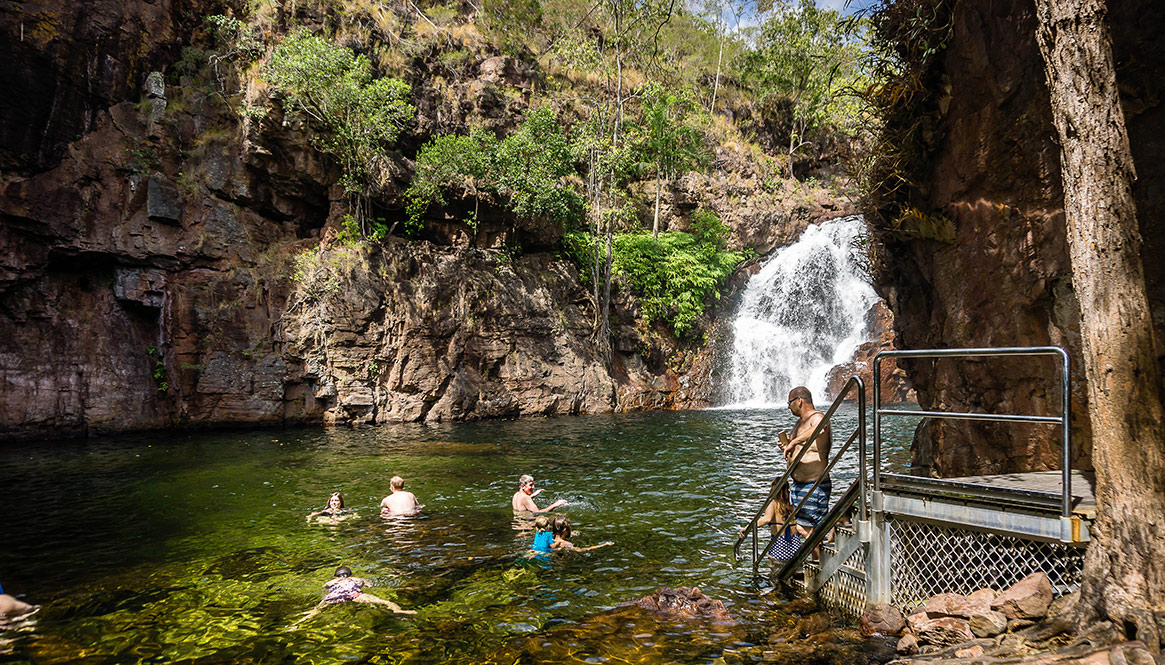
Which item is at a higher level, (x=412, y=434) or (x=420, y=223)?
(x=420, y=223)

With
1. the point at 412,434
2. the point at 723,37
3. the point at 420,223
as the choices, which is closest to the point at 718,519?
the point at 412,434

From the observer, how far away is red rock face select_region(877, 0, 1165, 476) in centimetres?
595

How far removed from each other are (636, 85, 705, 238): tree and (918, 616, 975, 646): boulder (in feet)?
102

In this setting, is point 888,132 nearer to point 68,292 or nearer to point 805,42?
point 68,292

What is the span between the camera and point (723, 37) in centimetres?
4850

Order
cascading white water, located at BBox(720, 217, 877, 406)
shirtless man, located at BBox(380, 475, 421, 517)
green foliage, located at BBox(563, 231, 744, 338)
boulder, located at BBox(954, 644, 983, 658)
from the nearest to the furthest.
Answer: boulder, located at BBox(954, 644, 983, 658) → shirtless man, located at BBox(380, 475, 421, 517) → cascading white water, located at BBox(720, 217, 877, 406) → green foliage, located at BBox(563, 231, 744, 338)

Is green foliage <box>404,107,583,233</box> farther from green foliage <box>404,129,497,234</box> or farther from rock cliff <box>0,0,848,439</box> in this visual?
rock cliff <box>0,0,848,439</box>

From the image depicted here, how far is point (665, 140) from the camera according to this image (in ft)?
114

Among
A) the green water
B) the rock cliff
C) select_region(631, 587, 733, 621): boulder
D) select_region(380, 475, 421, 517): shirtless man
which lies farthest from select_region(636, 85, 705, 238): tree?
select_region(631, 587, 733, 621): boulder

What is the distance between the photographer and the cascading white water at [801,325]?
31.2 metres

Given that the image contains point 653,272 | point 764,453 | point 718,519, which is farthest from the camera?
point 653,272

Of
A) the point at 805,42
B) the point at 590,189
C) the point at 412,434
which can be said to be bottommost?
the point at 412,434

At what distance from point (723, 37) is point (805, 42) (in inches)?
402

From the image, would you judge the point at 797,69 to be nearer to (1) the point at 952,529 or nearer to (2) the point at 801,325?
(2) the point at 801,325
